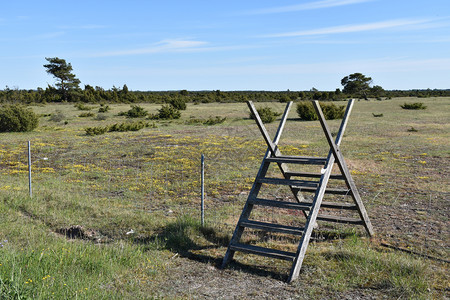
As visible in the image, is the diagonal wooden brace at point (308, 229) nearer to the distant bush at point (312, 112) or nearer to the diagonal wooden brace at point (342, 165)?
the diagonal wooden brace at point (342, 165)

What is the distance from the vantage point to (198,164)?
14375 millimetres

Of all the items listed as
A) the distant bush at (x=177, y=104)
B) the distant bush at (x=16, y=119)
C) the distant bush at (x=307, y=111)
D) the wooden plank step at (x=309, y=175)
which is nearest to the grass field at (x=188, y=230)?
the wooden plank step at (x=309, y=175)

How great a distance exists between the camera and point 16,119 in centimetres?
2448

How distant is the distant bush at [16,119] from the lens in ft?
80.4

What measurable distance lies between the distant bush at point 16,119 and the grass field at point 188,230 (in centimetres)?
853

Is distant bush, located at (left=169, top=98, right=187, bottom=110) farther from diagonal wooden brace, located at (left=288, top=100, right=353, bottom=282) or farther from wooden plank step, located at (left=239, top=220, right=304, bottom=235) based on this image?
wooden plank step, located at (left=239, top=220, right=304, bottom=235)

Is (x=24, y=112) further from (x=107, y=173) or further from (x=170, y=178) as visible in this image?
(x=170, y=178)

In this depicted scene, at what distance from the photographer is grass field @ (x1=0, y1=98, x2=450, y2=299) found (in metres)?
4.94

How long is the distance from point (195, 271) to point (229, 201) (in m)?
4.10

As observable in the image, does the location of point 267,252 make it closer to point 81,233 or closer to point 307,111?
point 81,233

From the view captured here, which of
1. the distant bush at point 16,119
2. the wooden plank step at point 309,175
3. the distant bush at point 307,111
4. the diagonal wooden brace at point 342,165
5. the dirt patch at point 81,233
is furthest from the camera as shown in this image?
A: the distant bush at point 307,111

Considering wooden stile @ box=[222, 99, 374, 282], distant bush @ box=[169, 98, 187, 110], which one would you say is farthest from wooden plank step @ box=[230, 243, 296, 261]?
distant bush @ box=[169, 98, 187, 110]

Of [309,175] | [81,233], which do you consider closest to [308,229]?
[309,175]

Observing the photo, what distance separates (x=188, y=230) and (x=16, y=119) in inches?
848
